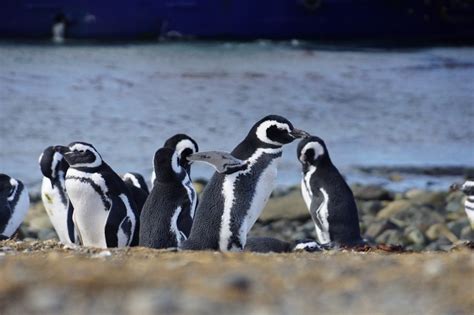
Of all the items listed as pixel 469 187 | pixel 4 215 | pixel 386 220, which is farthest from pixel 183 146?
pixel 386 220

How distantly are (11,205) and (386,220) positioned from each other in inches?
143

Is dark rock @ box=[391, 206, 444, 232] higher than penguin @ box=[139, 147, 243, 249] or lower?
lower

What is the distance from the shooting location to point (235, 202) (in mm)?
5750

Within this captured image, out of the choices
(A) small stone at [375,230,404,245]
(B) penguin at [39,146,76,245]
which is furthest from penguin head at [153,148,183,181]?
(A) small stone at [375,230,404,245]

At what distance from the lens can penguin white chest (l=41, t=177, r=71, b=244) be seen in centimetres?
720

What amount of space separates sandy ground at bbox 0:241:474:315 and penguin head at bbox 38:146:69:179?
11.9 ft

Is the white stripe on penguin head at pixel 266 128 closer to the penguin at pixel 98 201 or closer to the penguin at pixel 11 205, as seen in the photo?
the penguin at pixel 98 201

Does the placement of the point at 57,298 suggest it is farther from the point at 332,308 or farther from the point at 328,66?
the point at 328,66

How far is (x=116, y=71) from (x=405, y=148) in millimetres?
12653

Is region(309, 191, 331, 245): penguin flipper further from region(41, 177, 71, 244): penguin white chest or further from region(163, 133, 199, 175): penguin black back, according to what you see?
region(41, 177, 71, 244): penguin white chest

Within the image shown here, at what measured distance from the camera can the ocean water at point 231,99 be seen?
16609mm

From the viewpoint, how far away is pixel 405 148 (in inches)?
655

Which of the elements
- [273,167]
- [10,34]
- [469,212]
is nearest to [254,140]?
[273,167]

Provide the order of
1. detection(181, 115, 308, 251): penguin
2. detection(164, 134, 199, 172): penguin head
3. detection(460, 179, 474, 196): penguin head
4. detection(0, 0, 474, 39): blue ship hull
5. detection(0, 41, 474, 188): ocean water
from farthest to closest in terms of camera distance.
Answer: detection(0, 0, 474, 39): blue ship hull < detection(0, 41, 474, 188): ocean water < detection(460, 179, 474, 196): penguin head < detection(164, 134, 199, 172): penguin head < detection(181, 115, 308, 251): penguin
